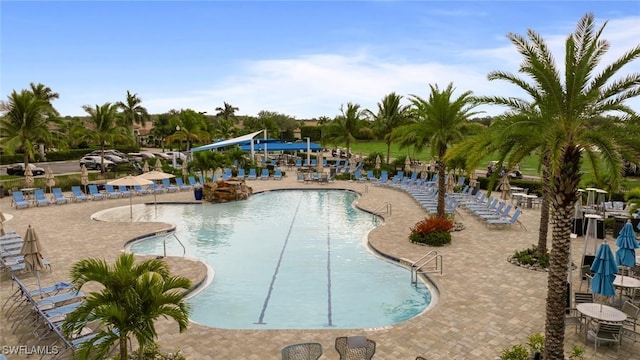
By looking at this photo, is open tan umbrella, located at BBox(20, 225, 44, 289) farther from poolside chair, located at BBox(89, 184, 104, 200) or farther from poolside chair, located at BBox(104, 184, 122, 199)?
poolside chair, located at BBox(104, 184, 122, 199)

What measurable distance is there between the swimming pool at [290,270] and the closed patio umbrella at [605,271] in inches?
147

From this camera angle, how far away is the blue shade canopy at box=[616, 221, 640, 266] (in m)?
9.60

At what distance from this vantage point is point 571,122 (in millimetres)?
7207

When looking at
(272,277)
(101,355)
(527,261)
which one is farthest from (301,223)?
(101,355)

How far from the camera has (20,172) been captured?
3625 centimetres

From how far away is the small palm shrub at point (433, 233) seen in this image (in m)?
14.5

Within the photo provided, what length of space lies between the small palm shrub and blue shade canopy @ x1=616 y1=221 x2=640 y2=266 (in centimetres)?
545

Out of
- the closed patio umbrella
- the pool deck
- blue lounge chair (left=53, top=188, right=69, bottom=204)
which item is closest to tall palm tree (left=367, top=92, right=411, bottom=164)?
the pool deck

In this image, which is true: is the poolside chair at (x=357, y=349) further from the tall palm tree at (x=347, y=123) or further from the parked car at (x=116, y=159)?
the parked car at (x=116, y=159)

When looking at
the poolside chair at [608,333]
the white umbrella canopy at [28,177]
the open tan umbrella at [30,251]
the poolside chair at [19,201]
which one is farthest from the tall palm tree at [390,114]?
the open tan umbrella at [30,251]

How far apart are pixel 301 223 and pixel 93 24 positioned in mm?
11785

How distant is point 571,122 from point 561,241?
2.06 meters

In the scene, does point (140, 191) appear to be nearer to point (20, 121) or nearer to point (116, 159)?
point (20, 121)

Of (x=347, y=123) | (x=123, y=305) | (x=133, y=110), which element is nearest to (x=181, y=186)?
(x=347, y=123)
